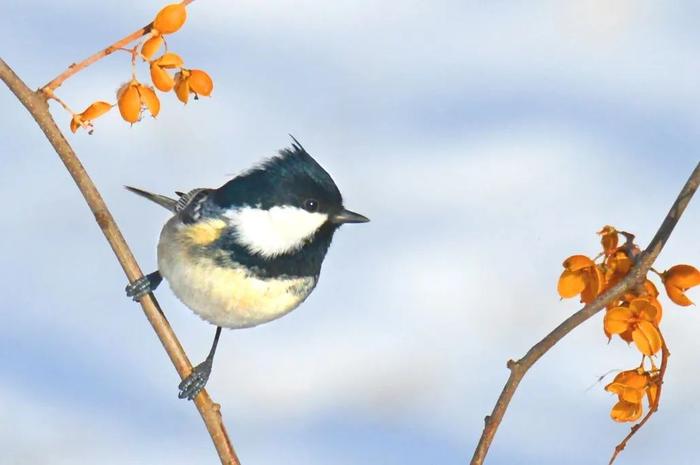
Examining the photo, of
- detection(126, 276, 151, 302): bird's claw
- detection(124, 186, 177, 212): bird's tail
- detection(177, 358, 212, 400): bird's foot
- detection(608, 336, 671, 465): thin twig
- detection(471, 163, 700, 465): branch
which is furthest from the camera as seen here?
detection(124, 186, 177, 212): bird's tail

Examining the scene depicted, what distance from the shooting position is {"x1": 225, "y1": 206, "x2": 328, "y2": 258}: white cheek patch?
2.53 m

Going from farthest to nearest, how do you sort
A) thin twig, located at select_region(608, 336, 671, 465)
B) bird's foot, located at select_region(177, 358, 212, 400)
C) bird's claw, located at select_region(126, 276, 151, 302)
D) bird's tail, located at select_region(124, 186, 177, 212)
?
bird's tail, located at select_region(124, 186, 177, 212), bird's foot, located at select_region(177, 358, 212, 400), bird's claw, located at select_region(126, 276, 151, 302), thin twig, located at select_region(608, 336, 671, 465)

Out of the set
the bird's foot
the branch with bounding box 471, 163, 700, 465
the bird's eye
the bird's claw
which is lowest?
the branch with bounding box 471, 163, 700, 465

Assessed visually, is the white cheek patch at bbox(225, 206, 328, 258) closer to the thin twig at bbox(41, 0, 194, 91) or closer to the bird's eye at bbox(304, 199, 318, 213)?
the bird's eye at bbox(304, 199, 318, 213)

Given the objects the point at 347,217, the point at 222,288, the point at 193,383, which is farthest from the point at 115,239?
the point at 347,217

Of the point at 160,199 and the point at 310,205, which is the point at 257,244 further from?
the point at 160,199

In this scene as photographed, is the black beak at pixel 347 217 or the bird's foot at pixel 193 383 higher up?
the black beak at pixel 347 217

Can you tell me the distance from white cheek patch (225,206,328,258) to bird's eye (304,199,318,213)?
1cm

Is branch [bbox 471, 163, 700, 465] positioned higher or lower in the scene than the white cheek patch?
lower

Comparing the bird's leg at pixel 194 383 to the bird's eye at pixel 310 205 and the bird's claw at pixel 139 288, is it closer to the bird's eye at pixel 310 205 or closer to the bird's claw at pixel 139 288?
the bird's claw at pixel 139 288

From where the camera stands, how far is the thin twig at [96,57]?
1749 millimetres

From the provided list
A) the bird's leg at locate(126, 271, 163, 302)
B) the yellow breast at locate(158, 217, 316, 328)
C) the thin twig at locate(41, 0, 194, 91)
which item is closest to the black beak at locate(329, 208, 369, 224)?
the yellow breast at locate(158, 217, 316, 328)

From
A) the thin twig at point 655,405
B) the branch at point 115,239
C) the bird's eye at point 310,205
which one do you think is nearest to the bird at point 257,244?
the bird's eye at point 310,205

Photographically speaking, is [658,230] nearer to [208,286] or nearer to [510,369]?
[510,369]
